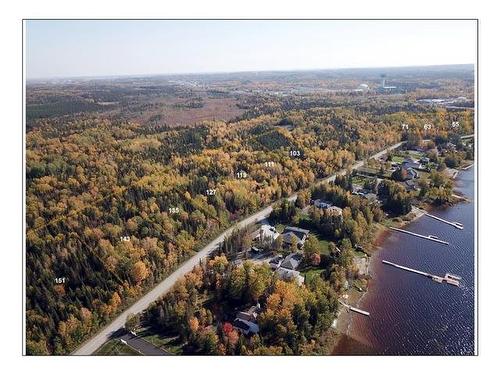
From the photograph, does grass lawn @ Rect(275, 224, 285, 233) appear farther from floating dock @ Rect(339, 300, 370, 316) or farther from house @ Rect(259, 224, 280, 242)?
floating dock @ Rect(339, 300, 370, 316)

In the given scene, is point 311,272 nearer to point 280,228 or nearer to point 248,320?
point 280,228

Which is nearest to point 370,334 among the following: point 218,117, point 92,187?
point 92,187

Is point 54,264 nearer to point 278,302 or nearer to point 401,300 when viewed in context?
point 278,302

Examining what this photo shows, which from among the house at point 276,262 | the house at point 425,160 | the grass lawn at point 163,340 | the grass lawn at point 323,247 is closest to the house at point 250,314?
the grass lawn at point 163,340

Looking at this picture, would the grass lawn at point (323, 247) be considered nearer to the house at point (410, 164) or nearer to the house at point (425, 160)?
the house at point (410, 164)

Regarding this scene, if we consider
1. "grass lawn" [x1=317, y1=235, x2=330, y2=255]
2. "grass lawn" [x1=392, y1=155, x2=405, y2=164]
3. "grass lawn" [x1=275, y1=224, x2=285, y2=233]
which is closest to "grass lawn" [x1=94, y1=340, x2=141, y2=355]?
"grass lawn" [x1=317, y1=235, x2=330, y2=255]
